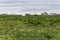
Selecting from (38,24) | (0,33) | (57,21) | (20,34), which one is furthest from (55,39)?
(57,21)

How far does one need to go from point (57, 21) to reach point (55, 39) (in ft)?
28.1

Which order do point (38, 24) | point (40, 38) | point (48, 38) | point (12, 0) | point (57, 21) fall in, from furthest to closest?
point (12, 0) → point (57, 21) → point (38, 24) → point (48, 38) → point (40, 38)

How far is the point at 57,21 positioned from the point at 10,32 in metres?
7.73

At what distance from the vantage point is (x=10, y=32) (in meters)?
19.0

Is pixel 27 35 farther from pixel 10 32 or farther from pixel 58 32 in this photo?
pixel 58 32

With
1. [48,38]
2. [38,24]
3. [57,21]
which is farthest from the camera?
[57,21]

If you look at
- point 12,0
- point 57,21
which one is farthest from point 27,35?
point 12,0

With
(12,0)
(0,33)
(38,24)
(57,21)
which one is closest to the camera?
(0,33)

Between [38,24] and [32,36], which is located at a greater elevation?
[32,36]

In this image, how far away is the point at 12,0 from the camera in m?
58.2

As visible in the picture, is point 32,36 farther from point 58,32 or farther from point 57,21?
point 57,21

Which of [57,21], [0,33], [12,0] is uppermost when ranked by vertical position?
[0,33]

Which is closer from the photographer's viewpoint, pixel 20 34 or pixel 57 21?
pixel 20 34

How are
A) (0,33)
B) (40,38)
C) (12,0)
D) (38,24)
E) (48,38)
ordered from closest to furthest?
(40,38) < (48,38) < (0,33) < (38,24) < (12,0)
